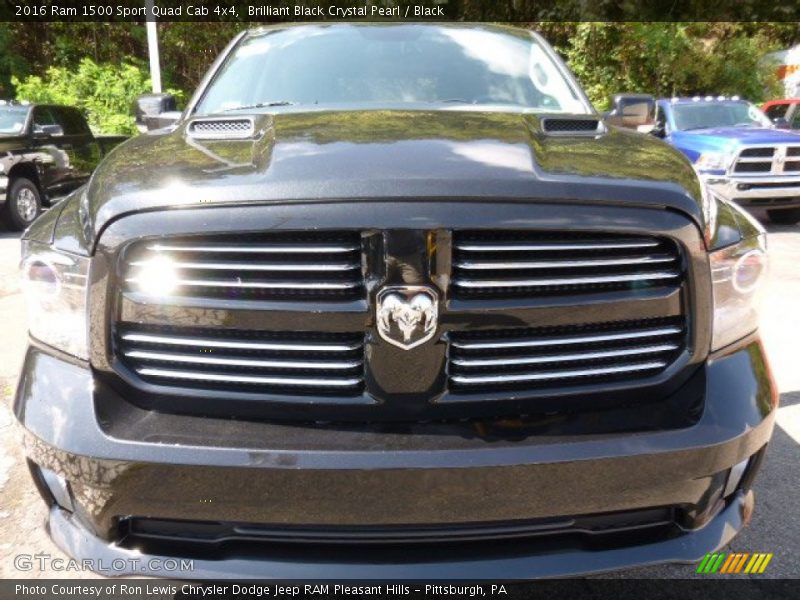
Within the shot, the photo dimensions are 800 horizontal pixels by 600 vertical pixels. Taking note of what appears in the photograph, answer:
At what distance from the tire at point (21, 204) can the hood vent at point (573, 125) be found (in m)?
9.49

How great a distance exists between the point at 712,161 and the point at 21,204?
9.40 m

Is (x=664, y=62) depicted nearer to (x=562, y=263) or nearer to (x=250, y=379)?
(x=562, y=263)

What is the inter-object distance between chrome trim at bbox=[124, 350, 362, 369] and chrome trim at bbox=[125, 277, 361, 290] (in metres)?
0.18

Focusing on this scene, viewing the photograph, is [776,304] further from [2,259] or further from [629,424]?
[2,259]

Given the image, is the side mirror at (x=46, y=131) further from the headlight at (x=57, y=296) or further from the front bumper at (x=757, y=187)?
the headlight at (x=57, y=296)

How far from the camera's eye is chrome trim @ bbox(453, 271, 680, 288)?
5.53ft

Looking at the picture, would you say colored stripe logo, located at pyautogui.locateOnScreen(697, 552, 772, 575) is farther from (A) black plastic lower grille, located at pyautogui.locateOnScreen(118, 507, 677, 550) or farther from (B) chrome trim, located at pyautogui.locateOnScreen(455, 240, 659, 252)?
(B) chrome trim, located at pyautogui.locateOnScreen(455, 240, 659, 252)

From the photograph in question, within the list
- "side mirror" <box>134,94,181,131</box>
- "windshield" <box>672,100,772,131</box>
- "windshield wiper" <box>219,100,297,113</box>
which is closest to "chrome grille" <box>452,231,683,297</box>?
"windshield wiper" <box>219,100,297,113</box>

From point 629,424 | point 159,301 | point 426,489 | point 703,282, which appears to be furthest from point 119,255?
point 703,282

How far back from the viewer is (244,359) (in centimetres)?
174

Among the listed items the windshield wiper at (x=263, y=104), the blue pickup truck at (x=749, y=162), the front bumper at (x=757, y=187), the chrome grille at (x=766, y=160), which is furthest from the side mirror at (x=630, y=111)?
the chrome grille at (x=766, y=160)

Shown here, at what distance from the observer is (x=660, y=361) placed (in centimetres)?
182

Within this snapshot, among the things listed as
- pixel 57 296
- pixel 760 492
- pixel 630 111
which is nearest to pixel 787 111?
pixel 630 111

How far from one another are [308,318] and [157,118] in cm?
202
